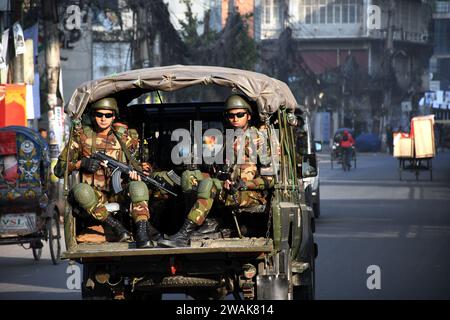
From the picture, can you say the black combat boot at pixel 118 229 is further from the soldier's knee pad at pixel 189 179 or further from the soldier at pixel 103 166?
the soldier's knee pad at pixel 189 179

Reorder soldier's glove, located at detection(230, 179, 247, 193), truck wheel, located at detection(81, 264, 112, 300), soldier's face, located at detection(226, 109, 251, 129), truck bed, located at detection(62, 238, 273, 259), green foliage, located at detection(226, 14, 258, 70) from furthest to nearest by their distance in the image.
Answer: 1. green foliage, located at detection(226, 14, 258, 70)
2. soldier's face, located at detection(226, 109, 251, 129)
3. soldier's glove, located at detection(230, 179, 247, 193)
4. truck wheel, located at detection(81, 264, 112, 300)
5. truck bed, located at detection(62, 238, 273, 259)

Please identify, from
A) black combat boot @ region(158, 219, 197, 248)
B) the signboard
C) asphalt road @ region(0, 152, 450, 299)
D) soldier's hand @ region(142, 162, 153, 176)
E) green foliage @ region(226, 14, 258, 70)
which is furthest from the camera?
green foliage @ region(226, 14, 258, 70)

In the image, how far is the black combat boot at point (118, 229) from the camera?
9.84 metres

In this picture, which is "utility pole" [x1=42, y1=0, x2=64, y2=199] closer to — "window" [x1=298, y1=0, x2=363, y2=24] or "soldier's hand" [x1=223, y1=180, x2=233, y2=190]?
"soldier's hand" [x1=223, y1=180, x2=233, y2=190]

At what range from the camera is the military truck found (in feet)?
30.8

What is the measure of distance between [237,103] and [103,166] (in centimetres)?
129

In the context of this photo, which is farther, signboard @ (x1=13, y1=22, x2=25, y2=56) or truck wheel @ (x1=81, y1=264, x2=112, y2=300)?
signboard @ (x1=13, y1=22, x2=25, y2=56)

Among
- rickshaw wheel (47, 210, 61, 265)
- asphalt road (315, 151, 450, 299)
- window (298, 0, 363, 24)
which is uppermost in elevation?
window (298, 0, 363, 24)

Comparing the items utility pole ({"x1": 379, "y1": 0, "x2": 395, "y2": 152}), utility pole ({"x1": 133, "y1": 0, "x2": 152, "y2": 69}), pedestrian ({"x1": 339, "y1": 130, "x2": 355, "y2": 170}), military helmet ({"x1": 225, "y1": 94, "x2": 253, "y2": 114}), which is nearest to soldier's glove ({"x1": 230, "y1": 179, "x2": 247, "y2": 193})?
military helmet ({"x1": 225, "y1": 94, "x2": 253, "y2": 114})

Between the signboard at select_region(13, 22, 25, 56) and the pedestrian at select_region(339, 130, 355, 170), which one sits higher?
the signboard at select_region(13, 22, 25, 56)

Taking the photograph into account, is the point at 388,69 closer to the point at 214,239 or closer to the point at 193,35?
the point at 193,35

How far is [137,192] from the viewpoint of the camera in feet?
31.9

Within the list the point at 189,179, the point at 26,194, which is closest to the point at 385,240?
the point at 26,194

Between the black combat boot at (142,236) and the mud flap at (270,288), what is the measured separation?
936 mm
